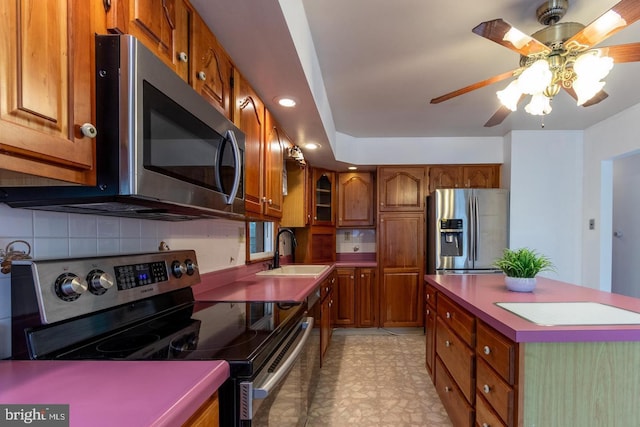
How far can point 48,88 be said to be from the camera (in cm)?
64

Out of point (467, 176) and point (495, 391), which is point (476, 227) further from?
point (495, 391)

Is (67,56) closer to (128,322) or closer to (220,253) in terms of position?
(128,322)

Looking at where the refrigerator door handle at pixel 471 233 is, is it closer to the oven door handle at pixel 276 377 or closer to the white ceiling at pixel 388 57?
the white ceiling at pixel 388 57


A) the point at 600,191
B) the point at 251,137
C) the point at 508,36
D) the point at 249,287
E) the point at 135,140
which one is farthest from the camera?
the point at 600,191

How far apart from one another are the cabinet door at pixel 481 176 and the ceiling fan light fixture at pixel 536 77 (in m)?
2.39

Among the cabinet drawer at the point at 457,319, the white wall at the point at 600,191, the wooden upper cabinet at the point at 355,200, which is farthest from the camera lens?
the wooden upper cabinet at the point at 355,200

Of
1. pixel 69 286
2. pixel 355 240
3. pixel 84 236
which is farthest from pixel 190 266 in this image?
pixel 355 240

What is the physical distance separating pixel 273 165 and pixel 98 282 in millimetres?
1433

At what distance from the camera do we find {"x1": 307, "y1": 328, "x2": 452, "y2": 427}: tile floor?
6.82 ft

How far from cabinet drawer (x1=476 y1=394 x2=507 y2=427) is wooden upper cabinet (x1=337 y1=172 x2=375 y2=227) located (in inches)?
109

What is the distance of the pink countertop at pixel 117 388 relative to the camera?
1.81 feet

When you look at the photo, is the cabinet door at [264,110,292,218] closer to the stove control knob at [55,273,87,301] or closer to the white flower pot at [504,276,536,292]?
the stove control knob at [55,273,87,301]

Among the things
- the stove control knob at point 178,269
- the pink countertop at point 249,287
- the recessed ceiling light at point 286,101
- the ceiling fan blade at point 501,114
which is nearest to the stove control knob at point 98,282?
the stove control knob at point 178,269

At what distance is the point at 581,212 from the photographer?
3510 millimetres
